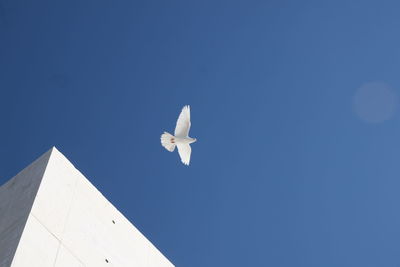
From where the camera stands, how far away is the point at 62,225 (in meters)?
17.5

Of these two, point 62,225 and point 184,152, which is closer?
point 62,225

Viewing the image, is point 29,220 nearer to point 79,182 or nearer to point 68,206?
point 68,206

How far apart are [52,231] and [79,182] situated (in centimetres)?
322

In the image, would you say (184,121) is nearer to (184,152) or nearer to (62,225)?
(184,152)

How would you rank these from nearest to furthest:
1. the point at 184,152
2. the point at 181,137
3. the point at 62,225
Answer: the point at 62,225
the point at 181,137
the point at 184,152

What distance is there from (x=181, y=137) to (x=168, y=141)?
0.52 meters

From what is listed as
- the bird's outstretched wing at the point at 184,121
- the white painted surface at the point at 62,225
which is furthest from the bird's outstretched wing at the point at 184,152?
the white painted surface at the point at 62,225

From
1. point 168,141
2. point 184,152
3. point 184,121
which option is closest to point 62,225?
point 168,141

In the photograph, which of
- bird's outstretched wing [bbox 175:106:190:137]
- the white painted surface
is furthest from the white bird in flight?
the white painted surface

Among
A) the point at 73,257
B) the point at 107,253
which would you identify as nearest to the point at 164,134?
the point at 107,253

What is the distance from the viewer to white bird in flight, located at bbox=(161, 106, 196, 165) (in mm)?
22578

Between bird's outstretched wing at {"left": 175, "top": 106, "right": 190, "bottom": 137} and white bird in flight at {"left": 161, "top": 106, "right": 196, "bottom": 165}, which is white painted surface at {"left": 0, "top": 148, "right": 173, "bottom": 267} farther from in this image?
bird's outstretched wing at {"left": 175, "top": 106, "right": 190, "bottom": 137}

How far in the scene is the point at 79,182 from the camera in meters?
19.9

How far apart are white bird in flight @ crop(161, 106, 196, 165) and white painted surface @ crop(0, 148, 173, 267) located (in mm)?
3278
